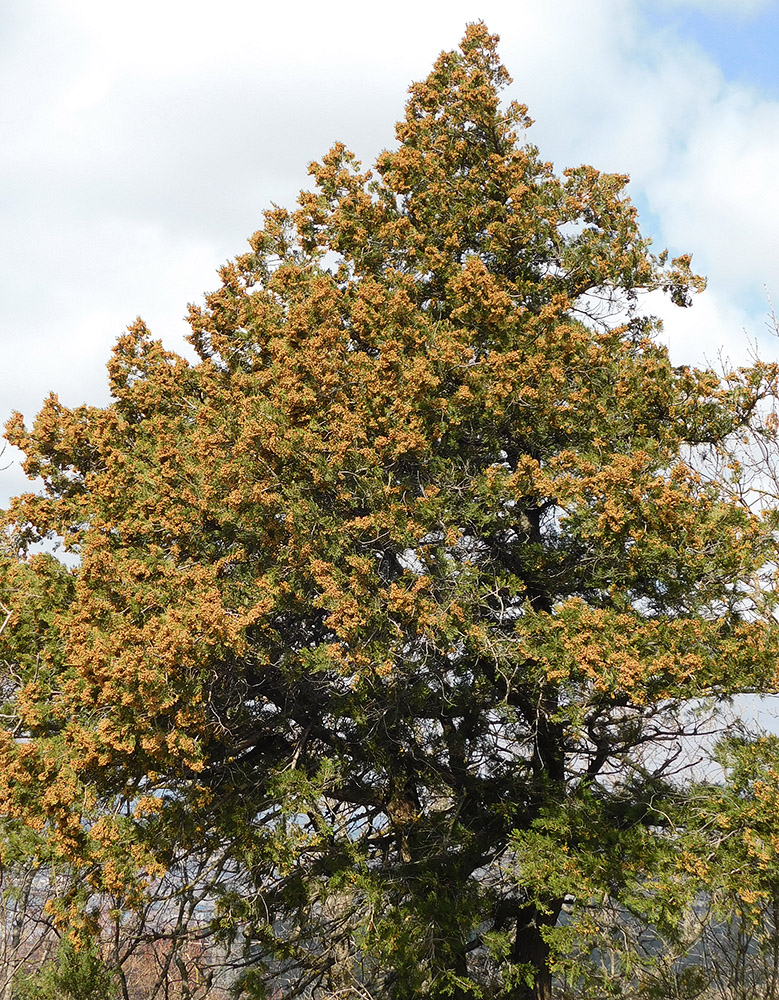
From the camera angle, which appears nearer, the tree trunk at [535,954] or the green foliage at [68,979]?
the green foliage at [68,979]

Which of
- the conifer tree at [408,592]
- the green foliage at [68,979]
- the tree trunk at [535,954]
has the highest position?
the conifer tree at [408,592]

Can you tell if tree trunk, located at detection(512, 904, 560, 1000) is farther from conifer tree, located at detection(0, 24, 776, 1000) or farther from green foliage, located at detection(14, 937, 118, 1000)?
green foliage, located at detection(14, 937, 118, 1000)

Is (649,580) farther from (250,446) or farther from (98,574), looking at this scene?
(98,574)

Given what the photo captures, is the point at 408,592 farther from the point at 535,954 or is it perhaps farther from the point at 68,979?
the point at 68,979

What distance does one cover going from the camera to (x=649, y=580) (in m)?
8.10

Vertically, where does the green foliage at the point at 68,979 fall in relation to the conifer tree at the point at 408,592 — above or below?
below

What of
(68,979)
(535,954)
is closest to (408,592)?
(535,954)

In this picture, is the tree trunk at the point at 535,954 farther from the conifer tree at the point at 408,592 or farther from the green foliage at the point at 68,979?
the green foliage at the point at 68,979

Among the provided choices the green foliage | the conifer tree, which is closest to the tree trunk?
the conifer tree

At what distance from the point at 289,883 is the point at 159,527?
3676 mm

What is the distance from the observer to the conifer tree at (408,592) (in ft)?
24.0

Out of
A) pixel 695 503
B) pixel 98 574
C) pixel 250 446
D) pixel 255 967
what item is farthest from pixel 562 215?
pixel 255 967

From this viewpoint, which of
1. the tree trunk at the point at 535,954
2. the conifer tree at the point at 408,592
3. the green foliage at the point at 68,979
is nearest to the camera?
the conifer tree at the point at 408,592

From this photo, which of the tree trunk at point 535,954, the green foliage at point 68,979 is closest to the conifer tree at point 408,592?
the tree trunk at point 535,954
